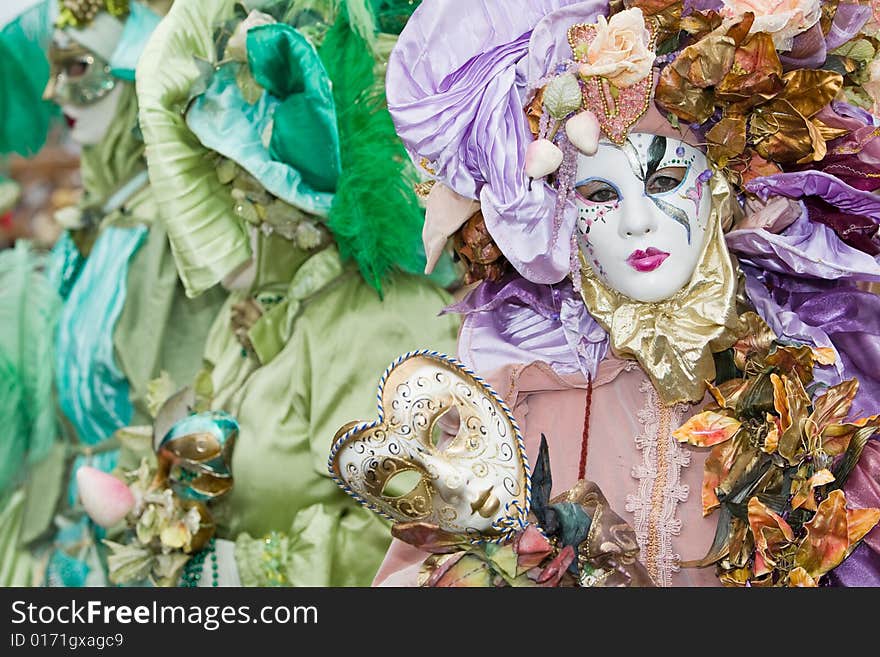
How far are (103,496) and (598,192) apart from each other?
→ 3.00 ft

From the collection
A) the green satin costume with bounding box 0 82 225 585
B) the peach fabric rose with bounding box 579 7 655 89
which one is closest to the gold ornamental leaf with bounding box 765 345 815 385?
the peach fabric rose with bounding box 579 7 655 89

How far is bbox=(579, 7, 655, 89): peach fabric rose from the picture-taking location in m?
1.32

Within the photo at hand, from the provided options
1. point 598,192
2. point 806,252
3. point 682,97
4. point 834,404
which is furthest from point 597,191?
point 834,404

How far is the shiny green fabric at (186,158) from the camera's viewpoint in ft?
6.25

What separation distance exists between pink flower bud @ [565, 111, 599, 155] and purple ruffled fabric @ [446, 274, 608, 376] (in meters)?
0.20

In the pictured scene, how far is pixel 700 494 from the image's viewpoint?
4.73 ft

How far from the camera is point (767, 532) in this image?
1296 mm

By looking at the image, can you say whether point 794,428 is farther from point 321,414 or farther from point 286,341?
point 286,341

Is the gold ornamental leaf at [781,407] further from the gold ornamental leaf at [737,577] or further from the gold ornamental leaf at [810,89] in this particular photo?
the gold ornamental leaf at [810,89]

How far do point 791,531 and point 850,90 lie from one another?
0.50 metres

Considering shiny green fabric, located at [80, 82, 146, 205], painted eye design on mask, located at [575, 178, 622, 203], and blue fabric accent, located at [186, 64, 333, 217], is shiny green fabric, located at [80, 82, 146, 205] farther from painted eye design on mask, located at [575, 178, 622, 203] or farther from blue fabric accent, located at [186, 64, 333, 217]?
painted eye design on mask, located at [575, 178, 622, 203]

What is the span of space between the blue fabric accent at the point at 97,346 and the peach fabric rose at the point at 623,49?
104cm

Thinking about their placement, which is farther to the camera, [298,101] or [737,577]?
[298,101]

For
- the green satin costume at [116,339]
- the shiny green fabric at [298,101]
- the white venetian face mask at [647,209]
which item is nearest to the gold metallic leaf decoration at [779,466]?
the white venetian face mask at [647,209]
